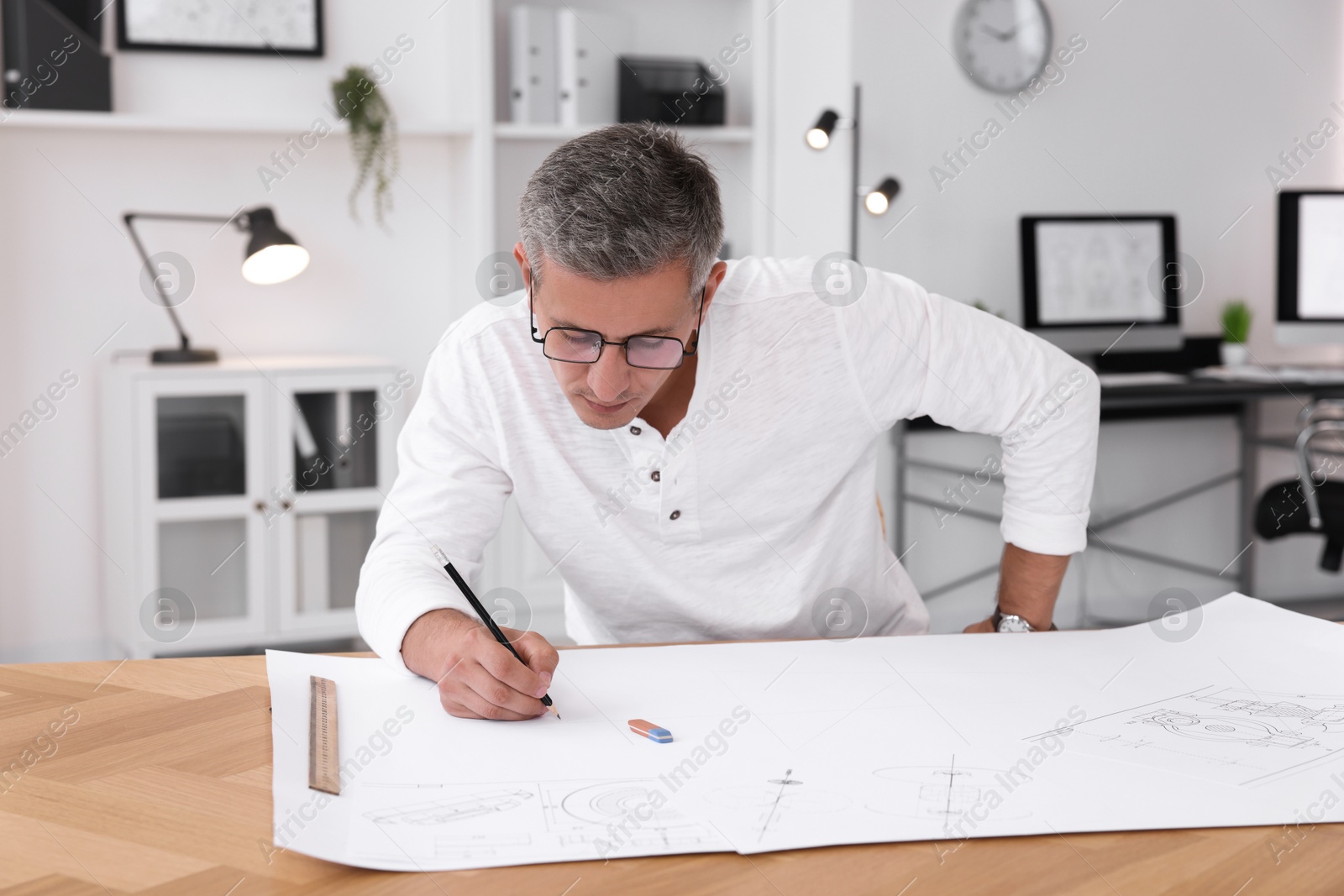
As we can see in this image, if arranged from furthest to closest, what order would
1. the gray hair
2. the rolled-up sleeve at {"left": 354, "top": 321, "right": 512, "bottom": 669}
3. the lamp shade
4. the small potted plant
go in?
the small potted plant < the lamp shade < the rolled-up sleeve at {"left": 354, "top": 321, "right": 512, "bottom": 669} < the gray hair

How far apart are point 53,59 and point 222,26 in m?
0.44

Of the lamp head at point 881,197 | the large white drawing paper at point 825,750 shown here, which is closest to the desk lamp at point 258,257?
the lamp head at point 881,197

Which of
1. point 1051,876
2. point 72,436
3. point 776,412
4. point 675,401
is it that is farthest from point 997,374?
point 72,436

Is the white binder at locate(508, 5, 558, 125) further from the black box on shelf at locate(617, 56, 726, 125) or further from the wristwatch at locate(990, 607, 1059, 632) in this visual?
the wristwatch at locate(990, 607, 1059, 632)

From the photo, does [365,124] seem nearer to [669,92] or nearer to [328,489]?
[669,92]

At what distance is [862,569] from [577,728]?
67 cm

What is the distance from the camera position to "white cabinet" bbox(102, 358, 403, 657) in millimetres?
2824

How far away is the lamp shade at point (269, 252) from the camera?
9.21 ft

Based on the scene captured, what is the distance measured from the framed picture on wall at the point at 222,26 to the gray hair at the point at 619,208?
7.62 ft

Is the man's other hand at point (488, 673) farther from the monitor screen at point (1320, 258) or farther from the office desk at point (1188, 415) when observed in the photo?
the monitor screen at point (1320, 258)

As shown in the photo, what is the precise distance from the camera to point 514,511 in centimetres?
315

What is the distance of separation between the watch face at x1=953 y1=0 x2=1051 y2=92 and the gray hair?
2.52 metres

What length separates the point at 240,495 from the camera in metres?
2.88

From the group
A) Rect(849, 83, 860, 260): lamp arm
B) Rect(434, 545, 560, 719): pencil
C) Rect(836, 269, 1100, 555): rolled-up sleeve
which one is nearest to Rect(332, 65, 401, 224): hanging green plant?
Rect(849, 83, 860, 260): lamp arm
